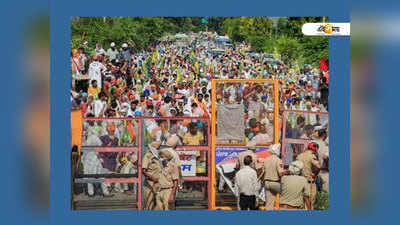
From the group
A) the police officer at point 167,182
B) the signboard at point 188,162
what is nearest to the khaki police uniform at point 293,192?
the signboard at point 188,162

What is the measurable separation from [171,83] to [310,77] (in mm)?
2046

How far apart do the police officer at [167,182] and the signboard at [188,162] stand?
12cm

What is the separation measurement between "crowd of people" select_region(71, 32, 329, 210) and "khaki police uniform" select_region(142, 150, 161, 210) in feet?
0.05

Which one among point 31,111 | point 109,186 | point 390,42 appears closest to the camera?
point 390,42

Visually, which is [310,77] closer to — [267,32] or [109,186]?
[267,32]

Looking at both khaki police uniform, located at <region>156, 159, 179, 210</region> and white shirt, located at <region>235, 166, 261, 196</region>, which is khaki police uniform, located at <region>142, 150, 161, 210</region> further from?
white shirt, located at <region>235, 166, 261, 196</region>

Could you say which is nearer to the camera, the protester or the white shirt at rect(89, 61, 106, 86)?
the protester

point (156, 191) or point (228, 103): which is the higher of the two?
point (228, 103)

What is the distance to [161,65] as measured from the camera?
868 cm

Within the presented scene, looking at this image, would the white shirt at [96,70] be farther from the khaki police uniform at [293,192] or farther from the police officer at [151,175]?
the khaki police uniform at [293,192]

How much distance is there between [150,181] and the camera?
27.9 feet

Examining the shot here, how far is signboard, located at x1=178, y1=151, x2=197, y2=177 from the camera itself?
8.55 metres

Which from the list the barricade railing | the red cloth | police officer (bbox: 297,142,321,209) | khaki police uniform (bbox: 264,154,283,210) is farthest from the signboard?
the red cloth

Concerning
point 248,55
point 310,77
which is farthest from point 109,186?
point 310,77
